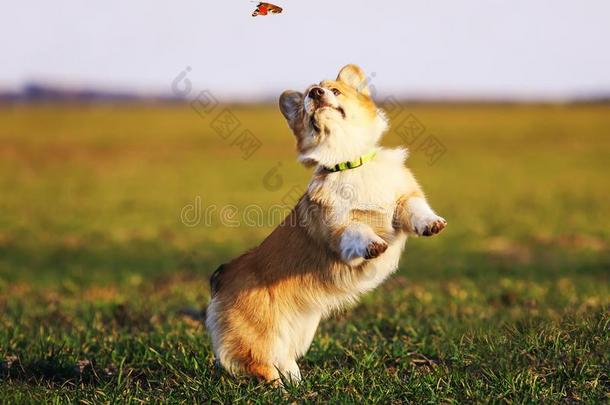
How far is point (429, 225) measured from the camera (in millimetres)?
5352

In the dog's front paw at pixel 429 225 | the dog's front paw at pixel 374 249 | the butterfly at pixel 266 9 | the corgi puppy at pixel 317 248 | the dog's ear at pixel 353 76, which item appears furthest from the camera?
the dog's ear at pixel 353 76

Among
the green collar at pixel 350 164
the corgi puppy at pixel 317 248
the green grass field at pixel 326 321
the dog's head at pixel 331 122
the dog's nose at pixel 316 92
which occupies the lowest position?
the green grass field at pixel 326 321

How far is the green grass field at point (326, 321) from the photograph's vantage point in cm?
554

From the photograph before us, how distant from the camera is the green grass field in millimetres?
5535

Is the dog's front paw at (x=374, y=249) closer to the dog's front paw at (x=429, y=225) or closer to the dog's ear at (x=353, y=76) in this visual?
the dog's front paw at (x=429, y=225)

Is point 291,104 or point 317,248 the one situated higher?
point 291,104

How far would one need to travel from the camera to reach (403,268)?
14570 millimetres

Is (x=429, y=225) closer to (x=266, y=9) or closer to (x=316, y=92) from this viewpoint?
(x=316, y=92)

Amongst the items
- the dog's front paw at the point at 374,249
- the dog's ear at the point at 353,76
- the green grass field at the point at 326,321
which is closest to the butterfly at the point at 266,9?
the dog's ear at the point at 353,76

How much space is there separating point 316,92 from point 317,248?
1233 mm

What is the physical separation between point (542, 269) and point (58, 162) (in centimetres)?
3388

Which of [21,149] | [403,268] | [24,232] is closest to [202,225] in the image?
[24,232]

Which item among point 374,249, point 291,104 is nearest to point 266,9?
point 291,104

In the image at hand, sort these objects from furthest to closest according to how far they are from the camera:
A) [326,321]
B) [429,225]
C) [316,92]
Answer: [326,321] → [316,92] → [429,225]
